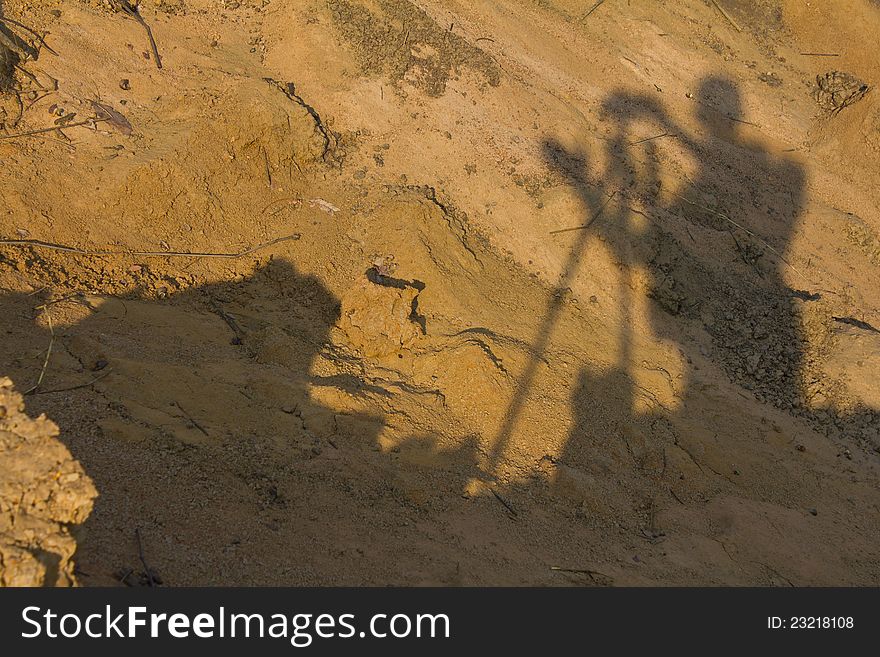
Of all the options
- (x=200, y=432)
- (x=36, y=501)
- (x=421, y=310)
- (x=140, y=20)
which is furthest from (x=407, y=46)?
(x=36, y=501)

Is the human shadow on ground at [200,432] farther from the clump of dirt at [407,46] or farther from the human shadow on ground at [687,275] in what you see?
the clump of dirt at [407,46]

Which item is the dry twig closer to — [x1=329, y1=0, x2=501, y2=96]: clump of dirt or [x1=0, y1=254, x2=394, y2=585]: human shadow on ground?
[x1=329, y1=0, x2=501, y2=96]: clump of dirt

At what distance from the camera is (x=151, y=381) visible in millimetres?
4703

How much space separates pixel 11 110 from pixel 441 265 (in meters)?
3.77

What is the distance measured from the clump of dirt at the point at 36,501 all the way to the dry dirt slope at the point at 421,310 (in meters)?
0.48

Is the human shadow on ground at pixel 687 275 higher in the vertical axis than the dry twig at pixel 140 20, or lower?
lower

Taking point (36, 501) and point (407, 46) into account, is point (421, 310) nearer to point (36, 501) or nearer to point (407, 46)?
point (407, 46)

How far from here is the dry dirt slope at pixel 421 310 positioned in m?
4.37

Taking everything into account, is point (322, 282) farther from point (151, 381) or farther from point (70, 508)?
point (70, 508)

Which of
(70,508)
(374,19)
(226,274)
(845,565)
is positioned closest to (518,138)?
(374,19)

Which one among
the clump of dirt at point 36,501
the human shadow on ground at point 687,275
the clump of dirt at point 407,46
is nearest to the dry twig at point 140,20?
the clump of dirt at point 407,46

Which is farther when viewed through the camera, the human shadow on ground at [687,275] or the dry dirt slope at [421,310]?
the human shadow on ground at [687,275]

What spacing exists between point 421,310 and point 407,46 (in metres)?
3.49

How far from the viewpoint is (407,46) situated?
809cm
